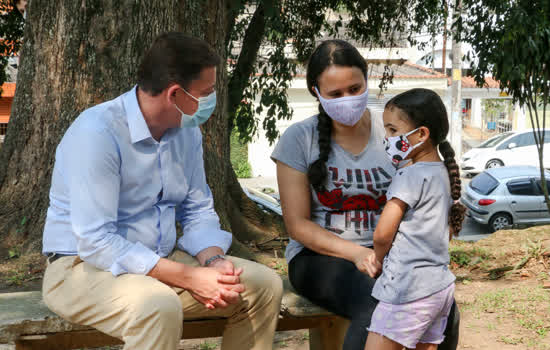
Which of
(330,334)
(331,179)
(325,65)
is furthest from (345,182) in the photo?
(330,334)

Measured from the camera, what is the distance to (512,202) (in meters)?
12.9

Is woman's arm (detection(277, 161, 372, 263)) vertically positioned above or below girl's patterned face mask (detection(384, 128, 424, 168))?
below

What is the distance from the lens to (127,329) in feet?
6.92

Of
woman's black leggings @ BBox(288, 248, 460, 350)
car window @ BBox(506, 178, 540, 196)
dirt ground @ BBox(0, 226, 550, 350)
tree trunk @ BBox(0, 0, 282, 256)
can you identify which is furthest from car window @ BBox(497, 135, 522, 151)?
woman's black leggings @ BBox(288, 248, 460, 350)

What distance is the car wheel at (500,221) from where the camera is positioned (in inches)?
513

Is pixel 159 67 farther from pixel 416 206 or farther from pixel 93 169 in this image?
pixel 416 206

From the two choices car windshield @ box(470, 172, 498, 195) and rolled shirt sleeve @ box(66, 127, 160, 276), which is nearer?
rolled shirt sleeve @ box(66, 127, 160, 276)

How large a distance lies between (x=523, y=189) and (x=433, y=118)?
11.6 meters

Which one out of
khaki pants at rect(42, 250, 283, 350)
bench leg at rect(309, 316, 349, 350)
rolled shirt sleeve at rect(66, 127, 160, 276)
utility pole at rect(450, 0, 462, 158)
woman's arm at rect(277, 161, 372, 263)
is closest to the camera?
khaki pants at rect(42, 250, 283, 350)

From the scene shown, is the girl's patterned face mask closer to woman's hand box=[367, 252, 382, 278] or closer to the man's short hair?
woman's hand box=[367, 252, 382, 278]

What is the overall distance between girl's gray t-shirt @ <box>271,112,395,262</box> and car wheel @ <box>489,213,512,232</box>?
11118mm

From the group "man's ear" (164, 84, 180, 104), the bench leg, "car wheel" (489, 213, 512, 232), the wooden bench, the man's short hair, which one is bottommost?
"car wheel" (489, 213, 512, 232)

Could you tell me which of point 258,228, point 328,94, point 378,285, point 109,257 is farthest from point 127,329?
point 258,228

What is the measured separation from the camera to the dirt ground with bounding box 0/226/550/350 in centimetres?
412
